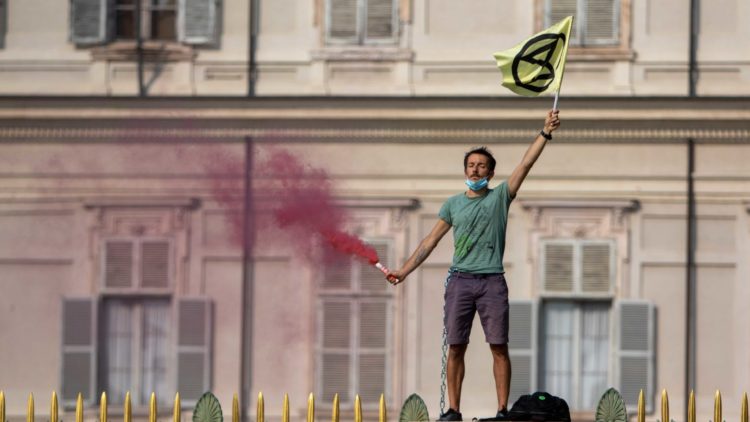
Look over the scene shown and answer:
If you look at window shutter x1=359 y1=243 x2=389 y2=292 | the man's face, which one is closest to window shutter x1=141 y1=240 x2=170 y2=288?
window shutter x1=359 y1=243 x2=389 y2=292

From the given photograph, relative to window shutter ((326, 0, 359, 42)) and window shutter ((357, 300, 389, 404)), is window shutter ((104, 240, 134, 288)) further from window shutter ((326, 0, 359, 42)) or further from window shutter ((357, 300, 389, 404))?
window shutter ((326, 0, 359, 42))

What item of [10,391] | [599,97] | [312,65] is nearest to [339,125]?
[312,65]

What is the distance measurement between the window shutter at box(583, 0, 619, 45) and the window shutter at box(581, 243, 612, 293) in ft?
7.73

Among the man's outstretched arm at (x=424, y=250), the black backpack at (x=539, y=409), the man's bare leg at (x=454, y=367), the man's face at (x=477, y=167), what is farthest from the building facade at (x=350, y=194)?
the black backpack at (x=539, y=409)

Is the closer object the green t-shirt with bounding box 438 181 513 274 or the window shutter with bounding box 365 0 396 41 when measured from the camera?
the green t-shirt with bounding box 438 181 513 274

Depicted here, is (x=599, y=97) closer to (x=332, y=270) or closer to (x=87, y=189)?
(x=332, y=270)

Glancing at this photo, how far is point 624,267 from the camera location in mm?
29500

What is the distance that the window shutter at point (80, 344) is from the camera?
29703 mm

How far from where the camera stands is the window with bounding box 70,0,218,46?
30.1m

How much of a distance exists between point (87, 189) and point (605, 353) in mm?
6232

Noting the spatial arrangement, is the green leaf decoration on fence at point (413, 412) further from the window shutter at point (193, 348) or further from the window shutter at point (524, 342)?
the window shutter at point (193, 348)

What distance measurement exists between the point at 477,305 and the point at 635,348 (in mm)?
12847

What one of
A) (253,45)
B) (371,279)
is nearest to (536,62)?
(371,279)

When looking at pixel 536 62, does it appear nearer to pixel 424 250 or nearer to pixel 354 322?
pixel 424 250
